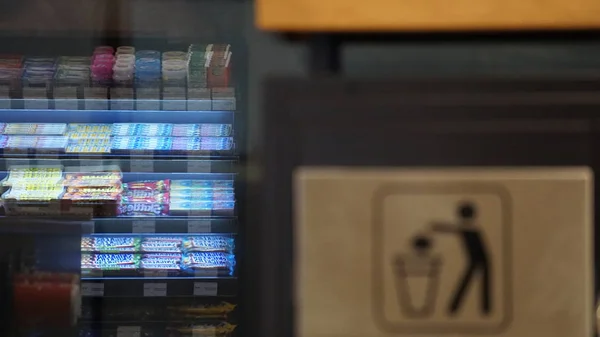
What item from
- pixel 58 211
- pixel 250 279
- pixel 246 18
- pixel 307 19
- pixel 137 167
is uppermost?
pixel 246 18

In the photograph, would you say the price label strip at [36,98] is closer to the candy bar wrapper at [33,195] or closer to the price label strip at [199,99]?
the candy bar wrapper at [33,195]

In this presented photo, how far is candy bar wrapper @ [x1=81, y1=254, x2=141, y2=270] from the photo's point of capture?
2062 mm

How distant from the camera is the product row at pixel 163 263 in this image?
204 centimetres

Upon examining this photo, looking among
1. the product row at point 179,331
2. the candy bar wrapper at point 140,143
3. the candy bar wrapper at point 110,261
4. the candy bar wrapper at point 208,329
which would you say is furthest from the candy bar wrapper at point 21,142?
the candy bar wrapper at point 208,329

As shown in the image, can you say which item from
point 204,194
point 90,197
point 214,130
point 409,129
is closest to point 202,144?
point 214,130

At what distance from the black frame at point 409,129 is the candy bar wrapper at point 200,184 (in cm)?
116

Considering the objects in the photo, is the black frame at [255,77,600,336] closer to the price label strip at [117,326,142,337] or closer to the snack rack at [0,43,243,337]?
the snack rack at [0,43,243,337]

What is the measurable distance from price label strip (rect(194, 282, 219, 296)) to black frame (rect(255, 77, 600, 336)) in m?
1.16

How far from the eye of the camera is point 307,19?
862mm

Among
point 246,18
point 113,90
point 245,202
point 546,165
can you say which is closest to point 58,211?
point 113,90

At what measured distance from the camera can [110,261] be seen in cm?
207

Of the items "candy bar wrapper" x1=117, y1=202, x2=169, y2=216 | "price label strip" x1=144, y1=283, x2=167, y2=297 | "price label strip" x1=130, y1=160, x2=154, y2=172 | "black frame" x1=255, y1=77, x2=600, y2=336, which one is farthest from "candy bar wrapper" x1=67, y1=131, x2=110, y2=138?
"black frame" x1=255, y1=77, x2=600, y2=336

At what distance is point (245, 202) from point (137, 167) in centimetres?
35

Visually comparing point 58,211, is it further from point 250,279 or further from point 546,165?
point 546,165
